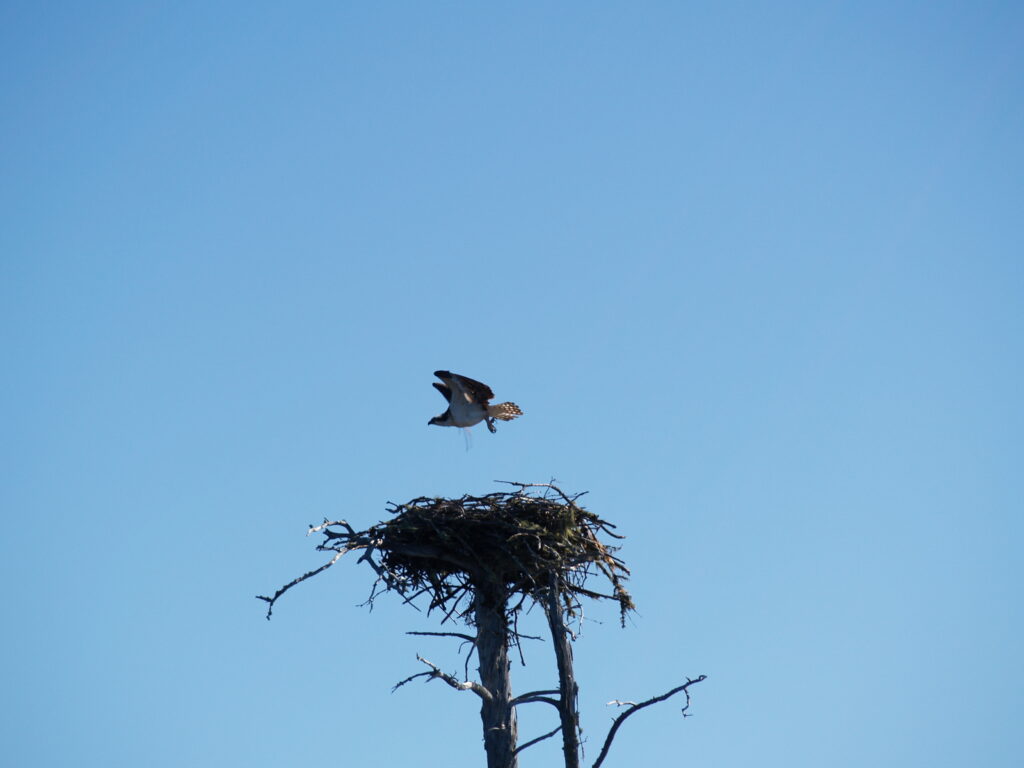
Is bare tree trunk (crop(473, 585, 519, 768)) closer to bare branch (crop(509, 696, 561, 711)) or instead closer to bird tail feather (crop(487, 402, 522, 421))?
bare branch (crop(509, 696, 561, 711))

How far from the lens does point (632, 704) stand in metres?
10.5

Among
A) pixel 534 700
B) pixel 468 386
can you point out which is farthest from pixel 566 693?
pixel 468 386

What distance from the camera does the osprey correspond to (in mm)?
15578

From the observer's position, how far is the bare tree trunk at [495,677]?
11.8 metres

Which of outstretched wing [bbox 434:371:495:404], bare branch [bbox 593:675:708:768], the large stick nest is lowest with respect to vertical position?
A: bare branch [bbox 593:675:708:768]

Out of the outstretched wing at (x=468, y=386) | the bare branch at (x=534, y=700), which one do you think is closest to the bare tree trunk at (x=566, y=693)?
the bare branch at (x=534, y=700)

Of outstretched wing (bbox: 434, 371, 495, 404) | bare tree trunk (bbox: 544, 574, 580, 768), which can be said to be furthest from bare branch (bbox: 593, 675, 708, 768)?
outstretched wing (bbox: 434, 371, 495, 404)

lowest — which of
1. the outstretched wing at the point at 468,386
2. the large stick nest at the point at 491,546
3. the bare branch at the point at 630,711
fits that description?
the bare branch at the point at 630,711

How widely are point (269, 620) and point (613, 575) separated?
3.71 m

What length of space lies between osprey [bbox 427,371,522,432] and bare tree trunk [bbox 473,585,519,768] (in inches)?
146

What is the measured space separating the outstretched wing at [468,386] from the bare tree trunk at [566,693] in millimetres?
4988

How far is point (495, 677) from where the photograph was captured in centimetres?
1209

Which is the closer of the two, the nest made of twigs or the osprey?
the nest made of twigs

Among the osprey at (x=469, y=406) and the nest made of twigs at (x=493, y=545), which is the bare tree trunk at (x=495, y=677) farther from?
the osprey at (x=469, y=406)
